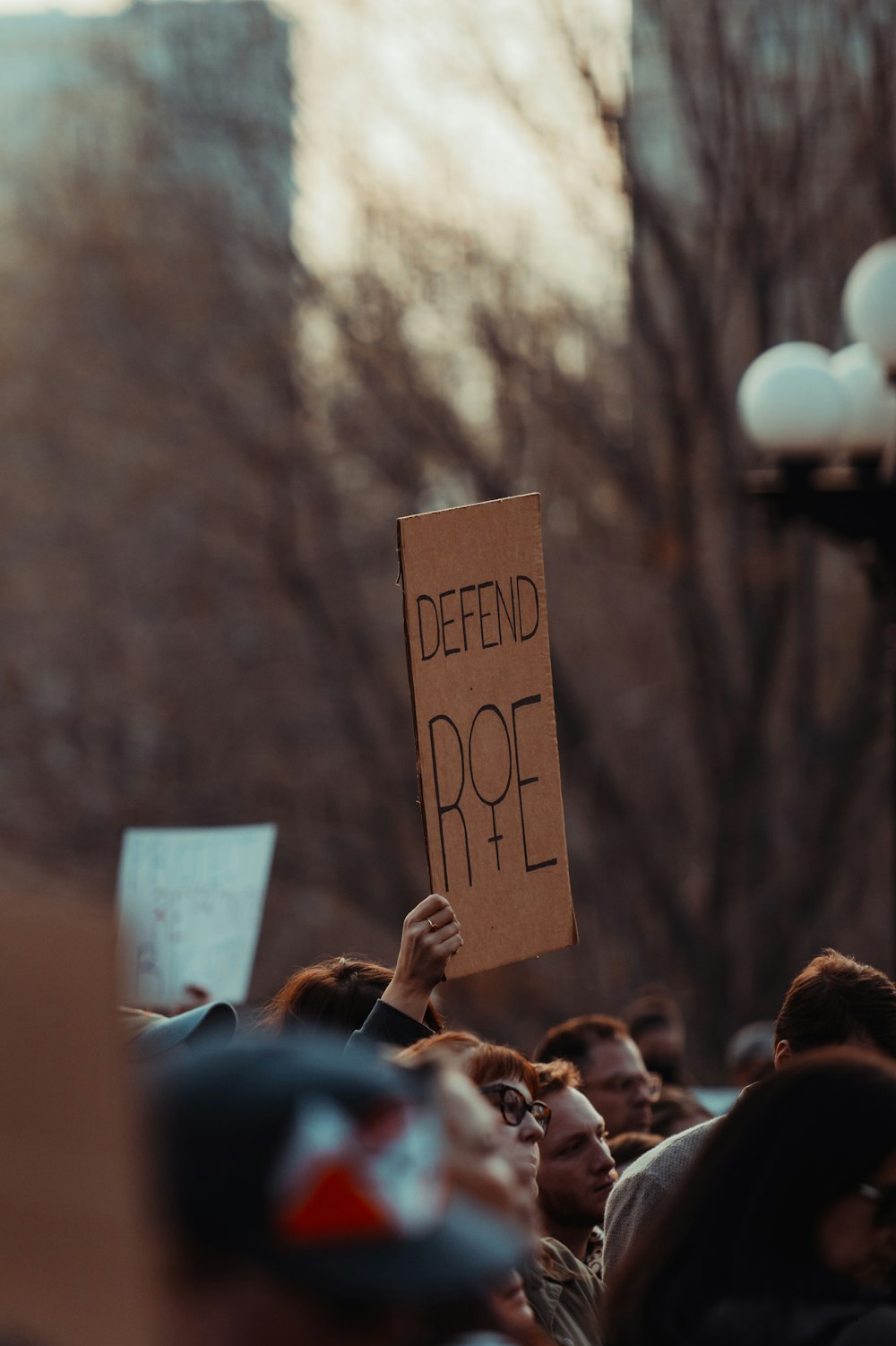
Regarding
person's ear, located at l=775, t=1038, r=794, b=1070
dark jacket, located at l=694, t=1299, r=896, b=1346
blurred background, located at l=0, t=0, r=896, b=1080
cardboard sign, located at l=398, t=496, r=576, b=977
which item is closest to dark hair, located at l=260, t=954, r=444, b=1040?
cardboard sign, located at l=398, t=496, r=576, b=977

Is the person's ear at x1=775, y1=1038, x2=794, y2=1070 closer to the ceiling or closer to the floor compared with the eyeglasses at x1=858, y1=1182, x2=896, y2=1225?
closer to the floor

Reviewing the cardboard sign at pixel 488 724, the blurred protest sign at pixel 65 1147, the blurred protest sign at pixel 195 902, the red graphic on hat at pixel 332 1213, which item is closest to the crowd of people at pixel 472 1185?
the red graphic on hat at pixel 332 1213

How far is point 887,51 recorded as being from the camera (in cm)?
1220

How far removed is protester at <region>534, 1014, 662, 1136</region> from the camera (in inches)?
187

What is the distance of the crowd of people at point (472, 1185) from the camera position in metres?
1.36

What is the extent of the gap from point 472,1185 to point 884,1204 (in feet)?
2.63

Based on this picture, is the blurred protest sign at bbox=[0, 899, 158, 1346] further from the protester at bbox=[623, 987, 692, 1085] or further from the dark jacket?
the protester at bbox=[623, 987, 692, 1085]

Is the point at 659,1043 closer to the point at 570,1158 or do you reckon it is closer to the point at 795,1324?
the point at 570,1158

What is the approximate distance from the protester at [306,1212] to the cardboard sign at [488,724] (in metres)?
1.91

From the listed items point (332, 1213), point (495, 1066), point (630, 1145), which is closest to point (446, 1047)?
point (495, 1066)

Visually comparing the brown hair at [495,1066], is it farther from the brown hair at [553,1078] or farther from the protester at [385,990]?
the brown hair at [553,1078]

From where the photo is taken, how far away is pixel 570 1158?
11.7 feet

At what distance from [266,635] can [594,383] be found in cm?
322

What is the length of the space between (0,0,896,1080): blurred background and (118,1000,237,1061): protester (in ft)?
34.0
